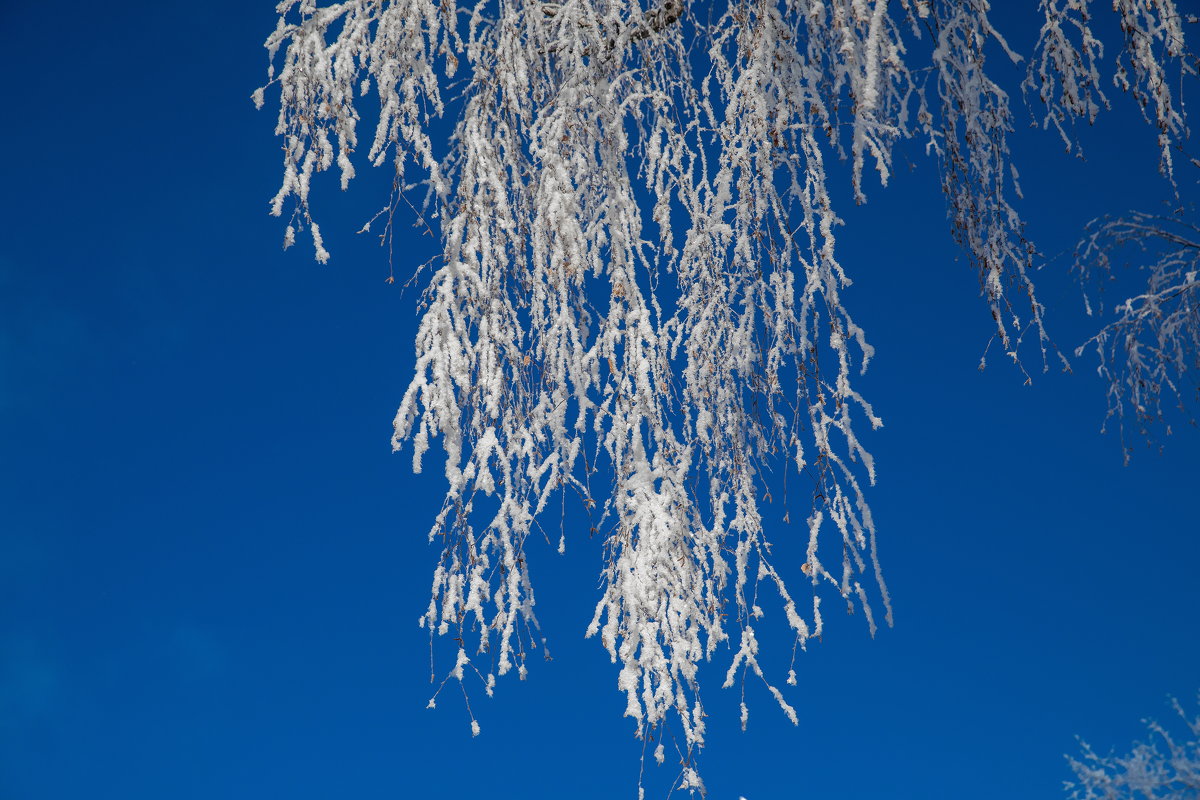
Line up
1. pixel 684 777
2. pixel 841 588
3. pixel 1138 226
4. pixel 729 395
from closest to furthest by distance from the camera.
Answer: pixel 684 777
pixel 841 588
pixel 729 395
pixel 1138 226

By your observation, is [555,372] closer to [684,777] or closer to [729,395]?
[729,395]

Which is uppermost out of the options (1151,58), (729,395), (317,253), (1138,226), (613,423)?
(1138,226)

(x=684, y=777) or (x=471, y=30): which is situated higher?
(x=471, y=30)

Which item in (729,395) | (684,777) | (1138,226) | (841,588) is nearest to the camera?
(684,777)

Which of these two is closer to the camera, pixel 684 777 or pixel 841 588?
pixel 684 777

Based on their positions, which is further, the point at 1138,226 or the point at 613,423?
the point at 1138,226

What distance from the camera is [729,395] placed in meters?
1.41

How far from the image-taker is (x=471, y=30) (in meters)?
1.48

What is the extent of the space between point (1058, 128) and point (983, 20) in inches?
10.1

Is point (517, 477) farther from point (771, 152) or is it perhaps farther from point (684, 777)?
point (771, 152)

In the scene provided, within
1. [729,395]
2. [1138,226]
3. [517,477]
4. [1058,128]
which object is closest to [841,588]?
[729,395]

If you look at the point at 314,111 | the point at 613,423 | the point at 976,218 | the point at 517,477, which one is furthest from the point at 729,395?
the point at 314,111

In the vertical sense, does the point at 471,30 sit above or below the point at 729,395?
above

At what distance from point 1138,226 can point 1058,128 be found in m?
1.69
